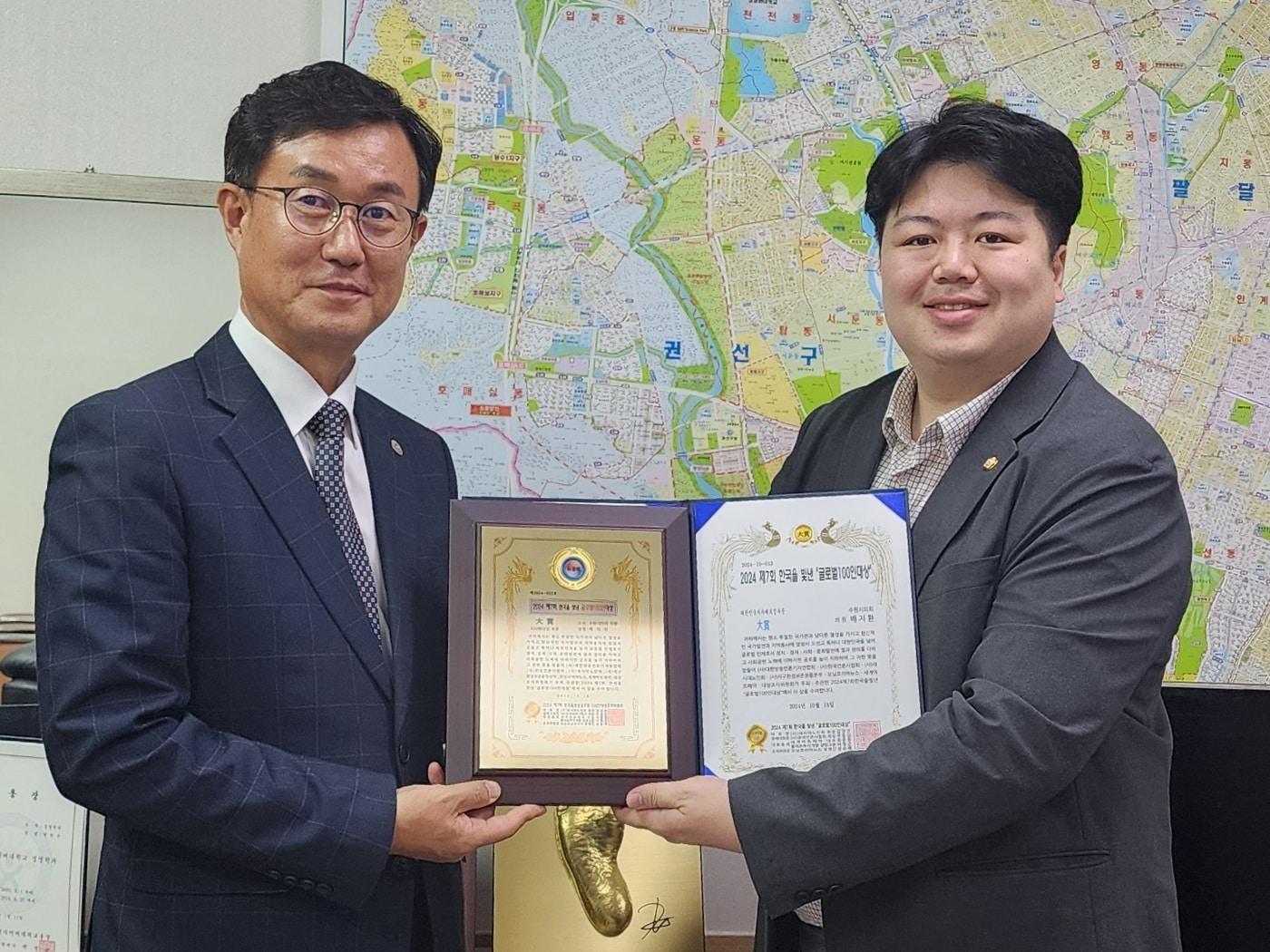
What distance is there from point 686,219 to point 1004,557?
0.98m

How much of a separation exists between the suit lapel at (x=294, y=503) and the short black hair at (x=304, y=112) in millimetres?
284

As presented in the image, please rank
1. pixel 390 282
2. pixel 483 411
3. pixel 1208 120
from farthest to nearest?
1. pixel 1208 120
2. pixel 483 411
3. pixel 390 282

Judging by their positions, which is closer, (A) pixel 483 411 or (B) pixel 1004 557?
(B) pixel 1004 557

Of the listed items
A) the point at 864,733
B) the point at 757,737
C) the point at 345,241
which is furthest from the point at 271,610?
the point at 864,733

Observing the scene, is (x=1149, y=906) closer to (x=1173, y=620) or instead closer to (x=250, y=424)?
(x=1173, y=620)

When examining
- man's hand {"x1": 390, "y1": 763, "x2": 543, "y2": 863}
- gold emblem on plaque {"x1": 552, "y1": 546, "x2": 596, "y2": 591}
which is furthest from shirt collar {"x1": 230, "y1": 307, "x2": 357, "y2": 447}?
man's hand {"x1": 390, "y1": 763, "x2": 543, "y2": 863}

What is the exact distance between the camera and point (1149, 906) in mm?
1455

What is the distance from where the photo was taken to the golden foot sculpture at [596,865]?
1.86 m

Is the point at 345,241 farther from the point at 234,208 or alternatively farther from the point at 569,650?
the point at 569,650

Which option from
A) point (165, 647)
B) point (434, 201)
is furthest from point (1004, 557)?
point (434, 201)

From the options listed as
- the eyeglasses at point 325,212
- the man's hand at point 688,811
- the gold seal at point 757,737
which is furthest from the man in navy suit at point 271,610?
the gold seal at point 757,737

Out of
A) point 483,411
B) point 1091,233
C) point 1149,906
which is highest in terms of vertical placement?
point 1091,233

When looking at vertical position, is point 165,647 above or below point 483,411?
below

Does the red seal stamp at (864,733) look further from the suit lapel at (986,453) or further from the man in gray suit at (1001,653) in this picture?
the suit lapel at (986,453)
